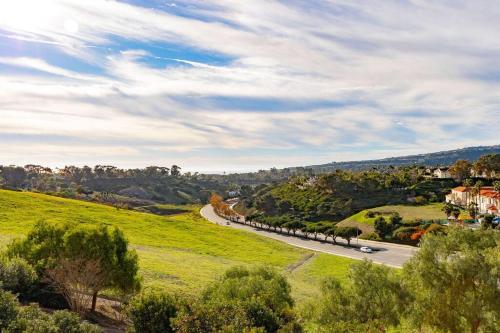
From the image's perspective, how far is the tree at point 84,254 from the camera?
32.6 m

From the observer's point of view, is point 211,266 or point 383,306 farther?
point 211,266

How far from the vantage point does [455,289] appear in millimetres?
29281

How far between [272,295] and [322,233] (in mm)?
97526

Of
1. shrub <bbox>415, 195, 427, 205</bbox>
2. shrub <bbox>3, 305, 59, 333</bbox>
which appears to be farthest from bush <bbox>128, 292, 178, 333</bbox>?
shrub <bbox>415, 195, 427, 205</bbox>

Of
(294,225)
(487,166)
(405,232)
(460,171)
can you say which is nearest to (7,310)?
(405,232)

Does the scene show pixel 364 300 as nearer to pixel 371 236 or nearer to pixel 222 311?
pixel 222 311

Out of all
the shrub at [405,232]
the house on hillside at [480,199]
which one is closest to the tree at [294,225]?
the shrub at [405,232]

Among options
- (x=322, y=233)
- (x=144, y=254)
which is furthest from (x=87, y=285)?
(x=322, y=233)

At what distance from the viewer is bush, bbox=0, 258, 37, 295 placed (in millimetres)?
30484

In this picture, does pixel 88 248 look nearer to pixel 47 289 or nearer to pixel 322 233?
pixel 47 289

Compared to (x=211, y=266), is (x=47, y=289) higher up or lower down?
higher up

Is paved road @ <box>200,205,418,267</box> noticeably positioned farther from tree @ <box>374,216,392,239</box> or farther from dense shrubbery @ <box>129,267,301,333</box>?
dense shrubbery @ <box>129,267,301,333</box>

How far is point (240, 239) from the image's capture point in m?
104

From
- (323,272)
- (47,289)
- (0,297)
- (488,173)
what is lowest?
(323,272)
